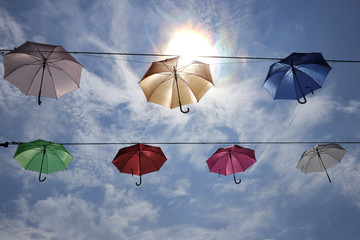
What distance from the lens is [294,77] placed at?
694 cm

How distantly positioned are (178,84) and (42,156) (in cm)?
576

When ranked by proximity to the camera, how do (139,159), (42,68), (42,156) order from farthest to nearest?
(42,156) → (139,159) → (42,68)

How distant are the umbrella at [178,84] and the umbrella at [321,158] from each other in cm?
552

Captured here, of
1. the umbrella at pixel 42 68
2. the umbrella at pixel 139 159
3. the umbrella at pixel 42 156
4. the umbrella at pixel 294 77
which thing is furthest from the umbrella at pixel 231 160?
the umbrella at pixel 42 68

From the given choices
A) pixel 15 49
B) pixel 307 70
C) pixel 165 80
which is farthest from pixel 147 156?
pixel 307 70

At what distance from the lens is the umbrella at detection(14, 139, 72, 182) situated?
24.7 feet

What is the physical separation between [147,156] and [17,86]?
4653 millimetres

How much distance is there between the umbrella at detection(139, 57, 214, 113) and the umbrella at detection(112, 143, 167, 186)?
2.11 metres

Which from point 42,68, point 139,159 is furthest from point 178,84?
point 42,68

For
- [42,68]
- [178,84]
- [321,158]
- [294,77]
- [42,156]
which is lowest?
[321,158]

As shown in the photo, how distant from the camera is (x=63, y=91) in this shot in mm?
6570

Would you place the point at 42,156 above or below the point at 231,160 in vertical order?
above

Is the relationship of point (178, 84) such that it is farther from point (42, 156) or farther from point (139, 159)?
point (42, 156)

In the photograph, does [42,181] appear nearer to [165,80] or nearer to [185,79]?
[165,80]
